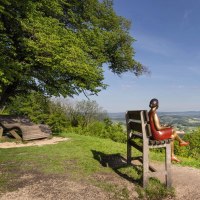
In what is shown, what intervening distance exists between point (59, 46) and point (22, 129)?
489 cm

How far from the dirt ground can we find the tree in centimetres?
587

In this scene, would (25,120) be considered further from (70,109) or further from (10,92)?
(70,109)

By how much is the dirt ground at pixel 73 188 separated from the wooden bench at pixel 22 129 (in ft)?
25.5

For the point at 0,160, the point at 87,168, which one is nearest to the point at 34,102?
the point at 0,160

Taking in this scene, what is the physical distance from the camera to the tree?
14609mm

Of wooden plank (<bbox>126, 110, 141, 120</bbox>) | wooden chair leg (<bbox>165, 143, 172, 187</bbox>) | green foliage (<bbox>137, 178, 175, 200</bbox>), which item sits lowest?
green foliage (<bbox>137, 178, 175, 200</bbox>)

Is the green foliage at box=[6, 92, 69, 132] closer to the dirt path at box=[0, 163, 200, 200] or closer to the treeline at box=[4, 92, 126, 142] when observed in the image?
the treeline at box=[4, 92, 126, 142]

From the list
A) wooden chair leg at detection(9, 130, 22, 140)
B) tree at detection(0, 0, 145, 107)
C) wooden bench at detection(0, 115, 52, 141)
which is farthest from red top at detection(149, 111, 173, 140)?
wooden chair leg at detection(9, 130, 22, 140)

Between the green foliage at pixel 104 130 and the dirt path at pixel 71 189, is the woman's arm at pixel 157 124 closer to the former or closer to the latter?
the dirt path at pixel 71 189

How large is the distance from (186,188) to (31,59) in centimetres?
1111

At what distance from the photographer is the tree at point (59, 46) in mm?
14609

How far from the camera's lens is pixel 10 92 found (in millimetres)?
18188

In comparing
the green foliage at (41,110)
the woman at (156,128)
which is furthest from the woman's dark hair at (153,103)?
the green foliage at (41,110)

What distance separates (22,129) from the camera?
15.7 metres
